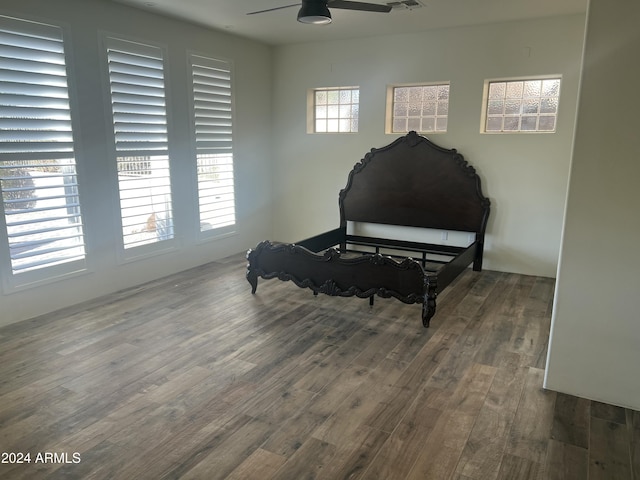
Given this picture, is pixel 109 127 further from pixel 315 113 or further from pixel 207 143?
pixel 315 113

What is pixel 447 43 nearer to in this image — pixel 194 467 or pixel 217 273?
pixel 217 273

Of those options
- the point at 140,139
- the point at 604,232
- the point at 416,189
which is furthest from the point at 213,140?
the point at 604,232

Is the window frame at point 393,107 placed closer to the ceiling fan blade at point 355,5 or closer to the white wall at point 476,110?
the white wall at point 476,110

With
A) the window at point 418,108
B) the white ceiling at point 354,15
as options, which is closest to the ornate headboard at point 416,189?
the window at point 418,108

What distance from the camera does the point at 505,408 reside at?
263 cm

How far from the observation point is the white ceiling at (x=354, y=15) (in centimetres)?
423

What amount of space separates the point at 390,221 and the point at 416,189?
52cm

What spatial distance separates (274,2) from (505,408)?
3.82 m

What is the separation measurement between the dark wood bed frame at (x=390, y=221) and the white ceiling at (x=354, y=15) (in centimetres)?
126

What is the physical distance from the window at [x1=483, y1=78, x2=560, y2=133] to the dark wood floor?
2.16 meters

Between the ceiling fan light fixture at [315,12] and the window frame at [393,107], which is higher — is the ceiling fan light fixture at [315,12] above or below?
above

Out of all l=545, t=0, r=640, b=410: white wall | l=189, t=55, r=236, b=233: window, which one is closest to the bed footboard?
l=545, t=0, r=640, b=410: white wall

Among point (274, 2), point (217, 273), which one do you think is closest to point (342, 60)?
point (274, 2)

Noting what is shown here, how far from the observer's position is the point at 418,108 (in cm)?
562
